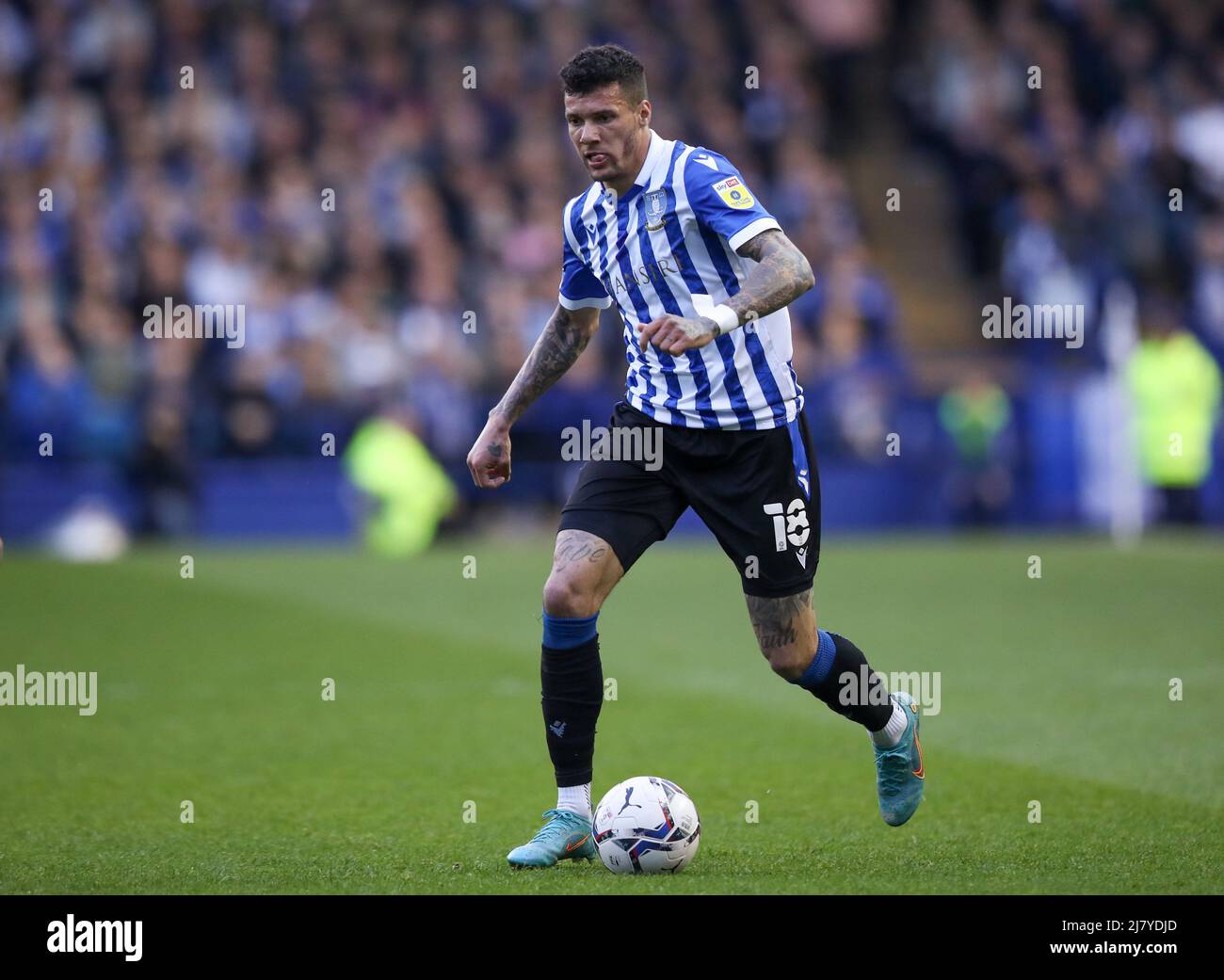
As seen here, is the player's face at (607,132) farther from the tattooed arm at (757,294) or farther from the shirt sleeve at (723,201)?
the tattooed arm at (757,294)

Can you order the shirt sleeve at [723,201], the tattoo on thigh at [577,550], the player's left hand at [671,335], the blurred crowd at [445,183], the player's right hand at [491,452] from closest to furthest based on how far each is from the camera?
the player's left hand at [671,335]
the shirt sleeve at [723,201]
the tattoo on thigh at [577,550]
the player's right hand at [491,452]
the blurred crowd at [445,183]

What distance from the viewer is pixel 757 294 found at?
17.5ft

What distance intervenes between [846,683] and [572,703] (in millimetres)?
921

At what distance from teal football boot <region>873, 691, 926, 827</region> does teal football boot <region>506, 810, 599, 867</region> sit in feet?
3.28

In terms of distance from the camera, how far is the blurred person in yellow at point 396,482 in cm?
1777

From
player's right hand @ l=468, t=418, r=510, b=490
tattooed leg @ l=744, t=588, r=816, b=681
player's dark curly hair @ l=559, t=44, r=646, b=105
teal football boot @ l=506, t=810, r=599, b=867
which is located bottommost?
teal football boot @ l=506, t=810, r=599, b=867

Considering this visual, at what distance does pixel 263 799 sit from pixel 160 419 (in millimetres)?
11403

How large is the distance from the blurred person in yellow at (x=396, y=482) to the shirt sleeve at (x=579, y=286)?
11.6 meters

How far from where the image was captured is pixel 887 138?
24547 mm

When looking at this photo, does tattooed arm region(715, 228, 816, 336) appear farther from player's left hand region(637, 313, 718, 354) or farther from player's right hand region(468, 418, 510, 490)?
player's right hand region(468, 418, 510, 490)

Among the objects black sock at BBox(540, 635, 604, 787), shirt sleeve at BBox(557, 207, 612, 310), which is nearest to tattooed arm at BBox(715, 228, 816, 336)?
shirt sleeve at BBox(557, 207, 612, 310)

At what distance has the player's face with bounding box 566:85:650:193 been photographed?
5.69m

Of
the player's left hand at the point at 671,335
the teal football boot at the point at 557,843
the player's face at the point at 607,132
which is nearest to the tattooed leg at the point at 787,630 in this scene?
the teal football boot at the point at 557,843

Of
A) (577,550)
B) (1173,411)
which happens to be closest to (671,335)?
(577,550)
